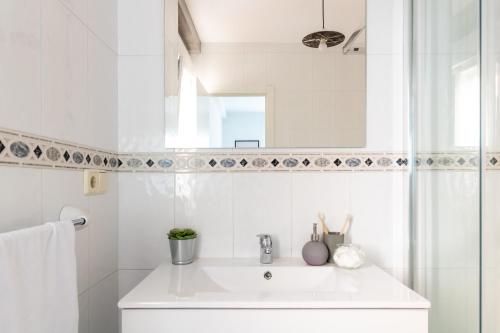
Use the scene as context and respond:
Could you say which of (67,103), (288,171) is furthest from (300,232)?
(67,103)

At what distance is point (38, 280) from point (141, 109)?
2.88ft

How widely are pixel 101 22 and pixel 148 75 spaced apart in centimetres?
26

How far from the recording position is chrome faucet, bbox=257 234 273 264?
1392mm

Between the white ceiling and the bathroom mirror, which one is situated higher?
the white ceiling

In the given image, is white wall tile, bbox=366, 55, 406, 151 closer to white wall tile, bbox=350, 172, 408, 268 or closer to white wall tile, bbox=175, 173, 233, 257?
white wall tile, bbox=350, 172, 408, 268

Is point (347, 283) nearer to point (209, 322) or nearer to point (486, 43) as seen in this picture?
point (209, 322)

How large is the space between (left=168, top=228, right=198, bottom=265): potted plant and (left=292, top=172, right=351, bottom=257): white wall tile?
1.37 ft

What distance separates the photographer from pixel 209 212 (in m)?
1.50

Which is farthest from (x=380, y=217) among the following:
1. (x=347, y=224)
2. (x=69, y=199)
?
(x=69, y=199)

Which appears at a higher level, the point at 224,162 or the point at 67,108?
the point at 67,108

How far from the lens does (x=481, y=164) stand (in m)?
1.01

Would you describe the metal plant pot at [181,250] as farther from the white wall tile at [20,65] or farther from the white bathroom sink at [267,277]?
the white wall tile at [20,65]

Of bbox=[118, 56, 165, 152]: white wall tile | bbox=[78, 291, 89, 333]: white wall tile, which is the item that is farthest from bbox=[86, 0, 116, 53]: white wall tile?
bbox=[78, 291, 89, 333]: white wall tile

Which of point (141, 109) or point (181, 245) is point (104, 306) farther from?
point (141, 109)
